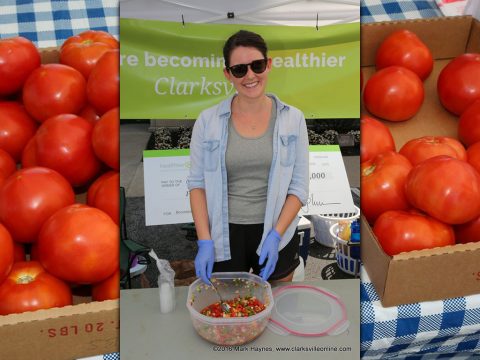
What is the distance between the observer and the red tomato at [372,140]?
2.68ft

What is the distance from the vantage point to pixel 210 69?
57 cm

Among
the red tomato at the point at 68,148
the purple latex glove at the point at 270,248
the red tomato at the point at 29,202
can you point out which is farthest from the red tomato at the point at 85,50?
the purple latex glove at the point at 270,248

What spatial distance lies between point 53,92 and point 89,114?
0.21ft

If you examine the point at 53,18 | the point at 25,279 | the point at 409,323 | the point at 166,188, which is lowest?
the point at 409,323

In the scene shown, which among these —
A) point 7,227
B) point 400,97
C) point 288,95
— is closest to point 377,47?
point 400,97

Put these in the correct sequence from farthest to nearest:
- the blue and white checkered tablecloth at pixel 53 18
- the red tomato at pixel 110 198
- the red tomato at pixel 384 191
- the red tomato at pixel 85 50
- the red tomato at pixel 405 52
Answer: the blue and white checkered tablecloth at pixel 53 18 → the red tomato at pixel 405 52 → the red tomato at pixel 85 50 → the red tomato at pixel 384 191 → the red tomato at pixel 110 198

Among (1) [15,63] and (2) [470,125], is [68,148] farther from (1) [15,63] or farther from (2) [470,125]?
(2) [470,125]

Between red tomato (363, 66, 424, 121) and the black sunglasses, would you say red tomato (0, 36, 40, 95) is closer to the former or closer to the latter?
the black sunglasses

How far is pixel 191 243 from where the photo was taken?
0.58 meters

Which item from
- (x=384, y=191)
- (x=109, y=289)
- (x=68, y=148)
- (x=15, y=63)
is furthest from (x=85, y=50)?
(x=384, y=191)

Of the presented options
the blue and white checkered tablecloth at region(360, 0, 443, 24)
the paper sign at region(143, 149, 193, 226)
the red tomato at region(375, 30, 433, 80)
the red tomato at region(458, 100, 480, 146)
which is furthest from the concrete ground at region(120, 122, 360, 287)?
the blue and white checkered tablecloth at region(360, 0, 443, 24)

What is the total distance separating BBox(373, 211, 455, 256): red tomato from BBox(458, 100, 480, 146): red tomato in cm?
25

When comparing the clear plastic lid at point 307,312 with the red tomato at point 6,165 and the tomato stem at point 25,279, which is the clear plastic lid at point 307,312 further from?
the red tomato at point 6,165

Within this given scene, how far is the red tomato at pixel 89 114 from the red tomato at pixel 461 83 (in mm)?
649
